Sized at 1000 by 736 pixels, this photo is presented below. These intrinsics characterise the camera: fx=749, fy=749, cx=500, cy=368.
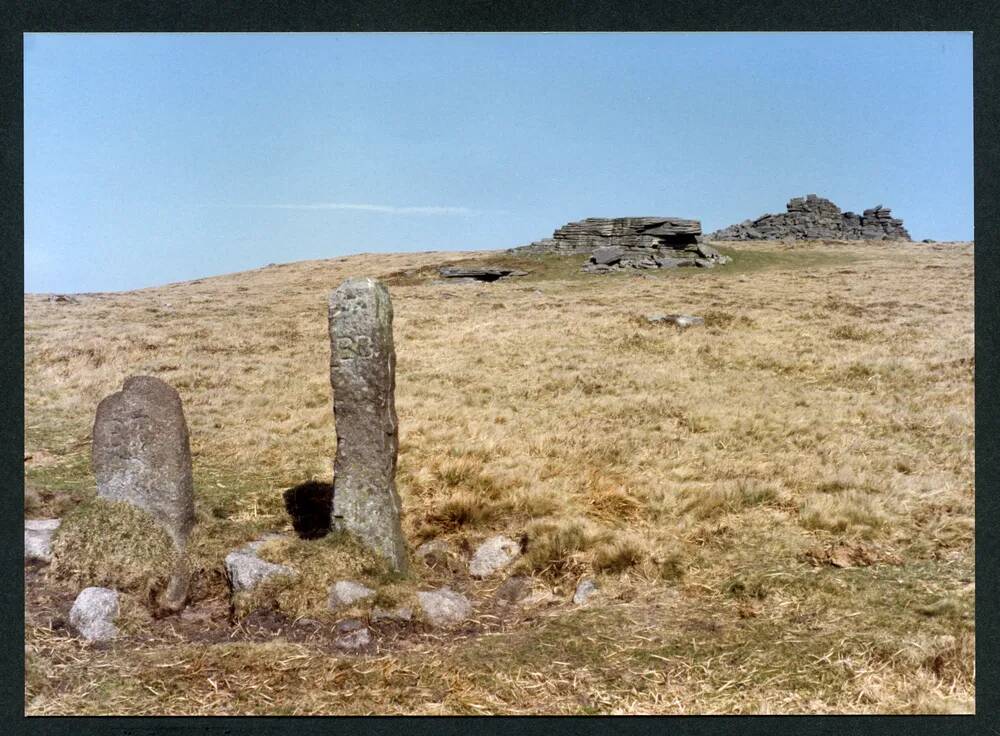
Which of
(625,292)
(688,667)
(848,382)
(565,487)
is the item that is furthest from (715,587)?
(625,292)

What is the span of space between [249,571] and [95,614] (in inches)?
51.8

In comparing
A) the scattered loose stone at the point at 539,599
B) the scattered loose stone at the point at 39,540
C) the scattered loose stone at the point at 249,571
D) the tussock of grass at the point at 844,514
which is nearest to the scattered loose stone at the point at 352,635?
the scattered loose stone at the point at 249,571

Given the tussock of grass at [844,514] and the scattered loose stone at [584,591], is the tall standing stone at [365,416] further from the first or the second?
the tussock of grass at [844,514]

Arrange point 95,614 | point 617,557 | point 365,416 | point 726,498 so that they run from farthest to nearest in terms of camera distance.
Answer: point 726,498
point 617,557
point 365,416
point 95,614

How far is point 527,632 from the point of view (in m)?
6.64

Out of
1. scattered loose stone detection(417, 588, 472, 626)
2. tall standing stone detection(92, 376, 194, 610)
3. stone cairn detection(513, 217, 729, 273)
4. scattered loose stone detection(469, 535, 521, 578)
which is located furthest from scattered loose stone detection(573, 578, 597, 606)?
stone cairn detection(513, 217, 729, 273)

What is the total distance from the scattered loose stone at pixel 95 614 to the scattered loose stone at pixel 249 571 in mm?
1004

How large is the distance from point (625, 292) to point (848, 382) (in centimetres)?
1425

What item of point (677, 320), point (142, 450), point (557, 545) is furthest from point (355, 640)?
point (677, 320)

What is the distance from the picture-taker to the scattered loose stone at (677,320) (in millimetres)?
20125

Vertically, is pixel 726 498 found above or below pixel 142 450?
below

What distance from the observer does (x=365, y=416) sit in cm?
731

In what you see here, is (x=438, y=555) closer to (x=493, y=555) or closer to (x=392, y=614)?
(x=493, y=555)

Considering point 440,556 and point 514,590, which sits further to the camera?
point 440,556
